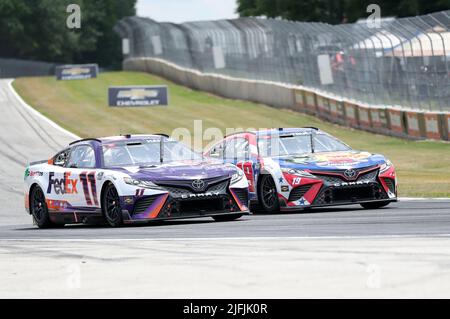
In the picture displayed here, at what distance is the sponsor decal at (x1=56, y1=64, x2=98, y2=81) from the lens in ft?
211

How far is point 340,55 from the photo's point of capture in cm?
3766

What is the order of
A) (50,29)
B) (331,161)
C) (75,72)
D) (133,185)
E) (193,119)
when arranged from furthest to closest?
(50,29) → (75,72) → (193,119) → (331,161) → (133,185)

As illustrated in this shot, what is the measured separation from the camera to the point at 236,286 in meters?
8.69

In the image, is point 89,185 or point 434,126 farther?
point 434,126

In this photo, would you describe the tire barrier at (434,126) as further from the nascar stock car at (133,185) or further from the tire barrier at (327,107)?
the nascar stock car at (133,185)

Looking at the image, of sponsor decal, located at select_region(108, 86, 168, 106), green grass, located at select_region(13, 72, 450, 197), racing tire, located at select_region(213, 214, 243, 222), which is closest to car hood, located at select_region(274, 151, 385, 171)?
racing tire, located at select_region(213, 214, 243, 222)

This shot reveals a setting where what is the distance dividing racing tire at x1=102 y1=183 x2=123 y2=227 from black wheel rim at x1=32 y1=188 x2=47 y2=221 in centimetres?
168

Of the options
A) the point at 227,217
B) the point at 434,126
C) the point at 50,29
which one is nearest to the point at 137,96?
the point at 434,126

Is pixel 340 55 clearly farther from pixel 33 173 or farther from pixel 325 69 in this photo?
pixel 33 173

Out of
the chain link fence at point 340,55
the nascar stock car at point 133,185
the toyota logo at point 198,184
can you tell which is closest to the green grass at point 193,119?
the chain link fence at point 340,55

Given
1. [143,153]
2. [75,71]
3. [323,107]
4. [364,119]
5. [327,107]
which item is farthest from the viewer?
[75,71]

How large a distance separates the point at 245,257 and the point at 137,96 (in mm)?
37020

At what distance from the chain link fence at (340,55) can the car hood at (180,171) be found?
1407 cm
